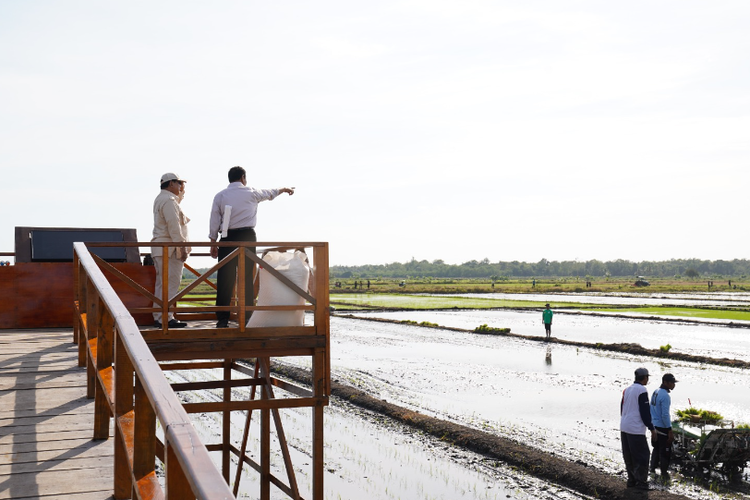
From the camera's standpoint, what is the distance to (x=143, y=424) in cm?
286

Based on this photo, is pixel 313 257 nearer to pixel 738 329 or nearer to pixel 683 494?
pixel 683 494

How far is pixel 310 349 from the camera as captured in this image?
773 centimetres

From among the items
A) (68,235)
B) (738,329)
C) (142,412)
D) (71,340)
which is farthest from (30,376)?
(738,329)

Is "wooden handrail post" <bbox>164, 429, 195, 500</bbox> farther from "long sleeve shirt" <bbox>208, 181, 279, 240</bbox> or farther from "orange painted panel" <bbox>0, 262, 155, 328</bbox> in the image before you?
"orange painted panel" <bbox>0, 262, 155, 328</bbox>

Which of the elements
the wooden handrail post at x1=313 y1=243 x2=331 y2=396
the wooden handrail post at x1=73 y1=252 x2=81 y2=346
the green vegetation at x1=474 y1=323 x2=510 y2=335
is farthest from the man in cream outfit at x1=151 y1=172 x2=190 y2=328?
the green vegetation at x1=474 y1=323 x2=510 y2=335

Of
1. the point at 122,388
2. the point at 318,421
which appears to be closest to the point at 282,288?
the point at 318,421

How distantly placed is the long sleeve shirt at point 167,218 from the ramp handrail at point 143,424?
359cm

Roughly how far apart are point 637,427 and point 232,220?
756cm

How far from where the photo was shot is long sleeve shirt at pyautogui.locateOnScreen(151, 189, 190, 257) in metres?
8.59

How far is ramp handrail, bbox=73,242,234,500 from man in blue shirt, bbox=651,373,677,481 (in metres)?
10.9

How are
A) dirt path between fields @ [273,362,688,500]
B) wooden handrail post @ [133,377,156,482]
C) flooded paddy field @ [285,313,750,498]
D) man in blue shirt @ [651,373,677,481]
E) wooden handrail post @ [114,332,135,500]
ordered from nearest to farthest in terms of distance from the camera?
wooden handrail post @ [133,377,156,482] → wooden handrail post @ [114,332,135,500] → dirt path between fields @ [273,362,688,500] → man in blue shirt @ [651,373,677,481] → flooded paddy field @ [285,313,750,498]

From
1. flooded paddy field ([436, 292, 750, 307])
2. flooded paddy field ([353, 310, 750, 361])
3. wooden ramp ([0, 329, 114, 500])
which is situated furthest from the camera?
flooded paddy field ([436, 292, 750, 307])

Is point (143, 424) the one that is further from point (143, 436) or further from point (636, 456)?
point (636, 456)

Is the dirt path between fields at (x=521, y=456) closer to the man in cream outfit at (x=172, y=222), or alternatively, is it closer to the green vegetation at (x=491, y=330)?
the man in cream outfit at (x=172, y=222)
